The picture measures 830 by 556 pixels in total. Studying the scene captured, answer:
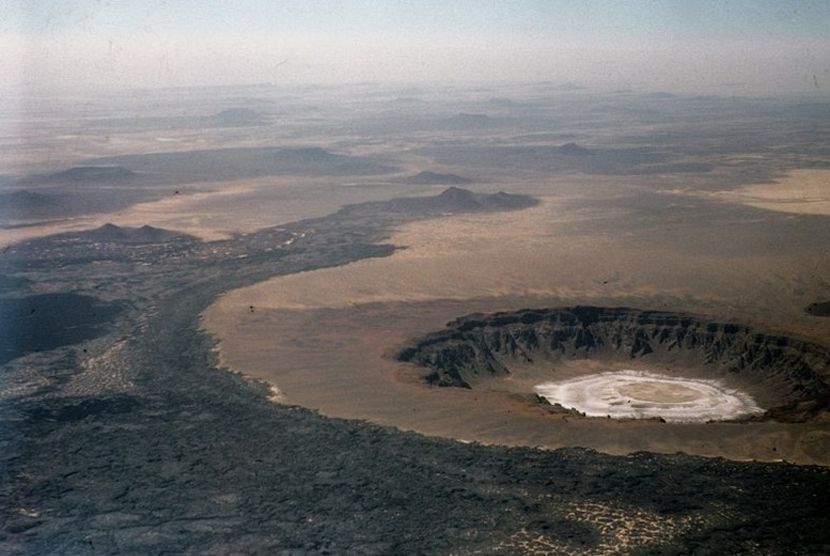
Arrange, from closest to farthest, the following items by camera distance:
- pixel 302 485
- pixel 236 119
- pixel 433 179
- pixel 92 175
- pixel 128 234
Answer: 1. pixel 302 485
2. pixel 128 234
3. pixel 433 179
4. pixel 92 175
5. pixel 236 119

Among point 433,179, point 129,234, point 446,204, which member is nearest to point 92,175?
point 433,179

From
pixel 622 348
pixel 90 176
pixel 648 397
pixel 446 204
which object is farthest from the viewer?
pixel 90 176

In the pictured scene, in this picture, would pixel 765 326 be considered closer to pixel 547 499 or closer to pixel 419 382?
pixel 419 382

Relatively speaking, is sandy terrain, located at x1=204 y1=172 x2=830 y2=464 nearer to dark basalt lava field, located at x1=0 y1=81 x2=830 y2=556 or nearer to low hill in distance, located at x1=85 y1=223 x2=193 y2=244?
dark basalt lava field, located at x1=0 y1=81 x2=830 y2=556

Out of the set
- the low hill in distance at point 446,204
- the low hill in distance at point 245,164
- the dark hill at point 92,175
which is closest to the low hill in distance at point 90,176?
the dark hill at point 92,175

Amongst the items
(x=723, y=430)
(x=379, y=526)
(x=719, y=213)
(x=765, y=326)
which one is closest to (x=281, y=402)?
(x=379, y=526)

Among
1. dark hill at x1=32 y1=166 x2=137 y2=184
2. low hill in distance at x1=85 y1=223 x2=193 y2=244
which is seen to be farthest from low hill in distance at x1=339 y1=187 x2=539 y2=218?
dark hill at x1=32 y1=166 x2=137 y2=184

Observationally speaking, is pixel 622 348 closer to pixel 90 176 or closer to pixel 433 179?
pixel 433 179
